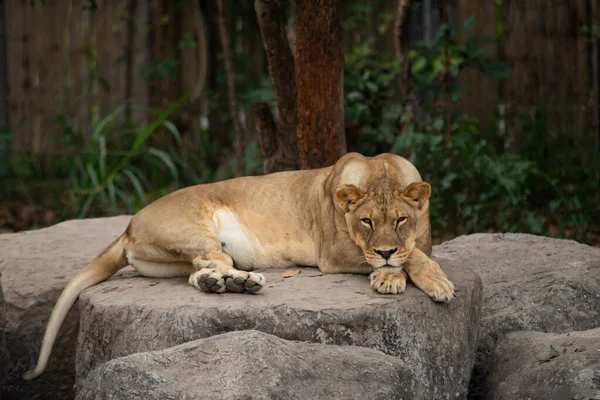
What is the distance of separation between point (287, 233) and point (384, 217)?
874 millimetres

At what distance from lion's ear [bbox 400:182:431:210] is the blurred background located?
2217mm

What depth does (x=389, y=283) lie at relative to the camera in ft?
13.6

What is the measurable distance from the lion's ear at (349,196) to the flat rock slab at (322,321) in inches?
15.3

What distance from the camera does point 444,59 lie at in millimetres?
7910

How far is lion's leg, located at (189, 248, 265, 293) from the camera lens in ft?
14.0

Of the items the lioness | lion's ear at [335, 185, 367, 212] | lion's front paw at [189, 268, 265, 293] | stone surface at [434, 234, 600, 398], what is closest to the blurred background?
the lioness

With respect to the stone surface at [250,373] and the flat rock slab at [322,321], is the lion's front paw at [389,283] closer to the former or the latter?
the flat rock slab at [322,321]

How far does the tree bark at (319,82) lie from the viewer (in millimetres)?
6160

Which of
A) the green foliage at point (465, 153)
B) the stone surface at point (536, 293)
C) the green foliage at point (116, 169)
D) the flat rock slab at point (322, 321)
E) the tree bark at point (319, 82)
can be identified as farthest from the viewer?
the green foliage at point (116, 169)

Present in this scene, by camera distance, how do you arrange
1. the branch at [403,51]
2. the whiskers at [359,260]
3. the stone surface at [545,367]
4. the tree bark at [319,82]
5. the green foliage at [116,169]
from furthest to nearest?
1. the green foliage at [116,169]
2. the branch at [403,51]
3. the tree bark at [319,82]
4. the whiskers at [359,260]
5. the stone surface at [545,367]

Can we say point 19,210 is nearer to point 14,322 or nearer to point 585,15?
point 14,322

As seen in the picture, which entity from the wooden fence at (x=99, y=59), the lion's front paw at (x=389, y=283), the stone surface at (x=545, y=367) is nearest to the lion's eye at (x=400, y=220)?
the lion's front paw at (x=389, y=283)

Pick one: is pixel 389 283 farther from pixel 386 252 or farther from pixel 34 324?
pixel 34 324

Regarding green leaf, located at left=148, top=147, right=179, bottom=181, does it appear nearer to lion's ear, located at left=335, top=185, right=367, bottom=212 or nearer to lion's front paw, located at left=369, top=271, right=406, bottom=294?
lion's ear, located at left=335, top=185, right=367, bottom=212
